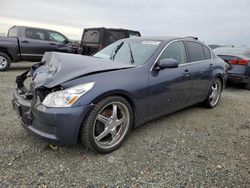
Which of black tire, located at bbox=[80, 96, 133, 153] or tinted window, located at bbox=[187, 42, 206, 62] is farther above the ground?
tinted window, located at bbox=[187, 42, 206, 62]

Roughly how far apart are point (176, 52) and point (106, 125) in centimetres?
189

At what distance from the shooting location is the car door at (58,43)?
10328mm

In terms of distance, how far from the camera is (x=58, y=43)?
10523 mm

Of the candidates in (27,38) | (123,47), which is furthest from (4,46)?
(123,47)

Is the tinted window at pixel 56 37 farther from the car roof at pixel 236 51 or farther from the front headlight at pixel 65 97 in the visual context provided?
the front headlight at pixel 65 97

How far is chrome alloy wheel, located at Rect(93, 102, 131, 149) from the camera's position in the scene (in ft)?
9.65

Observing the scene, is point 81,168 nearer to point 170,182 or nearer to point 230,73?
point 170,182

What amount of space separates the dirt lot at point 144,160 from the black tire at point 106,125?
0.14 metres

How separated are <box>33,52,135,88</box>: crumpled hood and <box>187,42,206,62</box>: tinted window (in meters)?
1.67

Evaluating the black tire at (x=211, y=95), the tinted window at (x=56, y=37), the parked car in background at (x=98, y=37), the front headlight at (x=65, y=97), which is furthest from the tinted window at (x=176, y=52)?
the tinted window at (x=56, y=37)

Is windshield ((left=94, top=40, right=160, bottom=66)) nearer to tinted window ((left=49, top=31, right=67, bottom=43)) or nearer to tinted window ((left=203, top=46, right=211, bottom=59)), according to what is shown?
tinted window ((left=203, top=46, right=211, bottom=59))

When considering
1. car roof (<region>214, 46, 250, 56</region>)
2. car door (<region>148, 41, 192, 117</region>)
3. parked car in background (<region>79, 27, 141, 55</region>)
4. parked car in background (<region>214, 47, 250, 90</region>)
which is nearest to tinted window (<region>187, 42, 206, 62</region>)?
car door (<region>148, 41, 192, 117</region>)

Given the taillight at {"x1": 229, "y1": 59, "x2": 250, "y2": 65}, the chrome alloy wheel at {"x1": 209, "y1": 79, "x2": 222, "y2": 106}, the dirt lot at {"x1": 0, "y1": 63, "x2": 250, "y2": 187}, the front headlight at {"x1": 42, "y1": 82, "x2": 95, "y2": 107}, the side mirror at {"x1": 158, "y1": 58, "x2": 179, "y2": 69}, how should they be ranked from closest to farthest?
the dirt lot at {"x1": 0, "y1": 63, "x2": 250, "y2": 187}, the front headlight at {"x1": 42, "y1": 82, "x2": 95, "y2": 107}, the side mirror at {"x1": 158, "y1": 58, "x2": 179, "y2": 69}, the chrome alloy wheel at {"x1": 209, "y1": 79, "x2": 222, "y2": 106}, the taillight at {"x1": 229, "y1": 59, "x2": 250, "y2": 65}

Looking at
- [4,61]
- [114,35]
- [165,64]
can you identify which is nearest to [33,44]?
[4,61]
